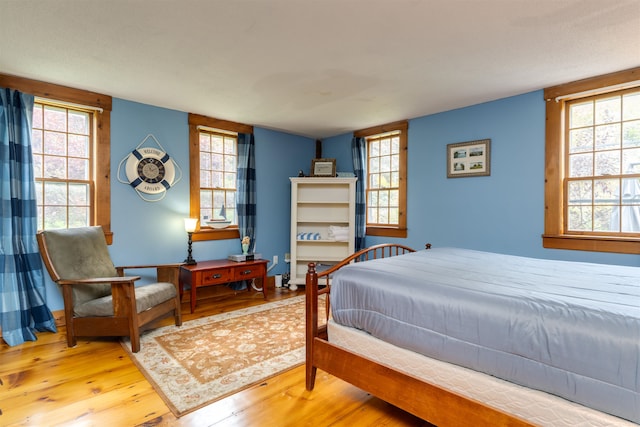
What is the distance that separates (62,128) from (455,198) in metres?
4.42

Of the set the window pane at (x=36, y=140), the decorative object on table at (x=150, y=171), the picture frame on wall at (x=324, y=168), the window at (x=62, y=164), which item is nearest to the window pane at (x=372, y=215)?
the picture frame on wall at (x=324, y=168)

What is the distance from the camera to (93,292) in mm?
2916

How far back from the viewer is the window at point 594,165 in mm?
2883

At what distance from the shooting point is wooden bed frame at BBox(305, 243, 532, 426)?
1.36 m

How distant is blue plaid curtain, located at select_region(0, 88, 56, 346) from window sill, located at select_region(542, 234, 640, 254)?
16.0 feet

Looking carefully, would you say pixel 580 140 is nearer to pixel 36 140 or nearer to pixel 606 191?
pixel 606 191

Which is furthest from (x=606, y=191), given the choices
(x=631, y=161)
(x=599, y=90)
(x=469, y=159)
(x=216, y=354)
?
(x=216, y=354)

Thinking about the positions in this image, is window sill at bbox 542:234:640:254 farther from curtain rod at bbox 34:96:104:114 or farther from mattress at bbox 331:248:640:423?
curtain rod at bbox 34:96:104:114

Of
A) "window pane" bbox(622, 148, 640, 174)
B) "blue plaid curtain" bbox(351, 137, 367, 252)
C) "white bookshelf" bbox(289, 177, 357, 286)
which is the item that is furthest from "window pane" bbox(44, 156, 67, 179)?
"window pane" bbox(622, 148, 640, 174)

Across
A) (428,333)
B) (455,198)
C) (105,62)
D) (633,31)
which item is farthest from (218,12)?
(455,198)

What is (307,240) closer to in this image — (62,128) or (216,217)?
(216,217)

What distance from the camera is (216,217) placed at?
4438mm

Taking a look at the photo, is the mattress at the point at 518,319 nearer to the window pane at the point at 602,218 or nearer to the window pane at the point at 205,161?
the window pane at the point at 602,218

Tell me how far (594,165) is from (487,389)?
284cm
